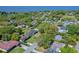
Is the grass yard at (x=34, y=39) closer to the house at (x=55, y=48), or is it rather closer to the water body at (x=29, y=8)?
the house at (x=55, y=48)

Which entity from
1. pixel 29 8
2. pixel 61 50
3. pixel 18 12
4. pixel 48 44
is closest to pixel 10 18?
pixel 18 12

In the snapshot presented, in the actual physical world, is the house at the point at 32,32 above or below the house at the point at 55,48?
above

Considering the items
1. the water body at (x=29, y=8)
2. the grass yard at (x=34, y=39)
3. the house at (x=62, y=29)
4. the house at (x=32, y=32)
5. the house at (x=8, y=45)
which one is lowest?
the house at (x=8, y=45)

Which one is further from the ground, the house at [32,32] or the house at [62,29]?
the house at [62,29]

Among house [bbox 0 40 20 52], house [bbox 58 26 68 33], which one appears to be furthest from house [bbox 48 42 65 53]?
house [bbox 0 40 20 52]

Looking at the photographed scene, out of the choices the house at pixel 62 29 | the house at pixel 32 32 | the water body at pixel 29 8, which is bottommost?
the house at pixel 32 32

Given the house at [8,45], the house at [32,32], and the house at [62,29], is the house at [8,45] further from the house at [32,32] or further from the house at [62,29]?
the house at [62,29]

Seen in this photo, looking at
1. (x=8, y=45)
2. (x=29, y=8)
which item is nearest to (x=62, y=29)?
(x=29, y=8)

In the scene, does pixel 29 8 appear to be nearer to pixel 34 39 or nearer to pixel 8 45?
pixel 34 39

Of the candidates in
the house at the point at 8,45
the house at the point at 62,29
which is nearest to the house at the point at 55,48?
the house at the point at 62,29
